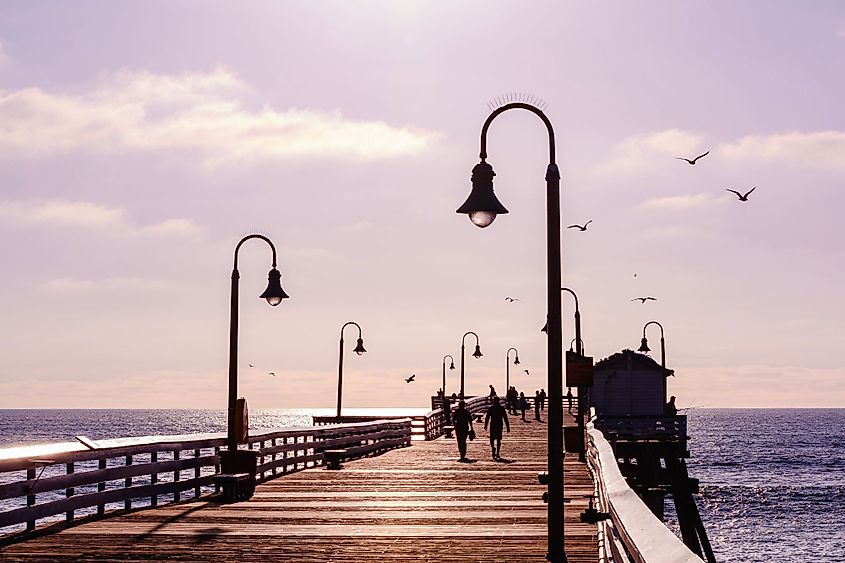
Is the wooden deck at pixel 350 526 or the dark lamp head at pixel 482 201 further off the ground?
the dark lamp head at pixel 482 201

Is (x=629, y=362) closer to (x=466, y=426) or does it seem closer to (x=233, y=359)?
(x=466, y=426)

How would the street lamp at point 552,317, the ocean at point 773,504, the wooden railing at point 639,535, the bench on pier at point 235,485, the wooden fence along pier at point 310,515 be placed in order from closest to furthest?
the wooden railing at point 639,535 < the street lamp at point 552,317 < the wooden fence along pier at point 310,515 < the bench on pier at point 235,485 < the ocean at point 773,504

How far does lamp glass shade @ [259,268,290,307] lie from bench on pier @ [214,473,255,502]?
149 inches

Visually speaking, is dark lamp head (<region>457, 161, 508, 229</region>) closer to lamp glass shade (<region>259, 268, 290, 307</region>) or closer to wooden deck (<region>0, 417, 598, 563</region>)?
wooden deck (<region>0, 417, 598, 563</region>)

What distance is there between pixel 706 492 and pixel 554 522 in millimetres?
80254

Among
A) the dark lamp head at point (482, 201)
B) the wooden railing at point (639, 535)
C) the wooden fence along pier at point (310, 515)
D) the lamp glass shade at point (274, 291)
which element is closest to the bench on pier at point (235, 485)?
the wooden fence along pier at point (310, 515)

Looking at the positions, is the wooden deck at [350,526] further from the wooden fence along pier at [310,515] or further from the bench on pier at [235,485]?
the bench on pier at [235,485]

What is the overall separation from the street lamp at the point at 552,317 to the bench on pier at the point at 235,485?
9.92 meters

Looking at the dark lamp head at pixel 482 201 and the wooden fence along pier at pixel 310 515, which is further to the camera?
the wooden fence along pier at pixel 310 515

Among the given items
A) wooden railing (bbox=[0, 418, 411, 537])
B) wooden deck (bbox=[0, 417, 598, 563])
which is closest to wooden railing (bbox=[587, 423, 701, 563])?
wooden deck (bbox=[0, 417, 598, 563])

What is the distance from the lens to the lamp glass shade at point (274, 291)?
2422 cm

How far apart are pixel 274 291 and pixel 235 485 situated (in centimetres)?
442


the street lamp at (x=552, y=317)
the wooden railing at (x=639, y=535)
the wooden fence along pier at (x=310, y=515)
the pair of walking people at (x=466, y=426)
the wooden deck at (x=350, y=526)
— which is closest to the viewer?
the wooden railing at (x=639, y=535)

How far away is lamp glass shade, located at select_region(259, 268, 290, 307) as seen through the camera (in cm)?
2422
